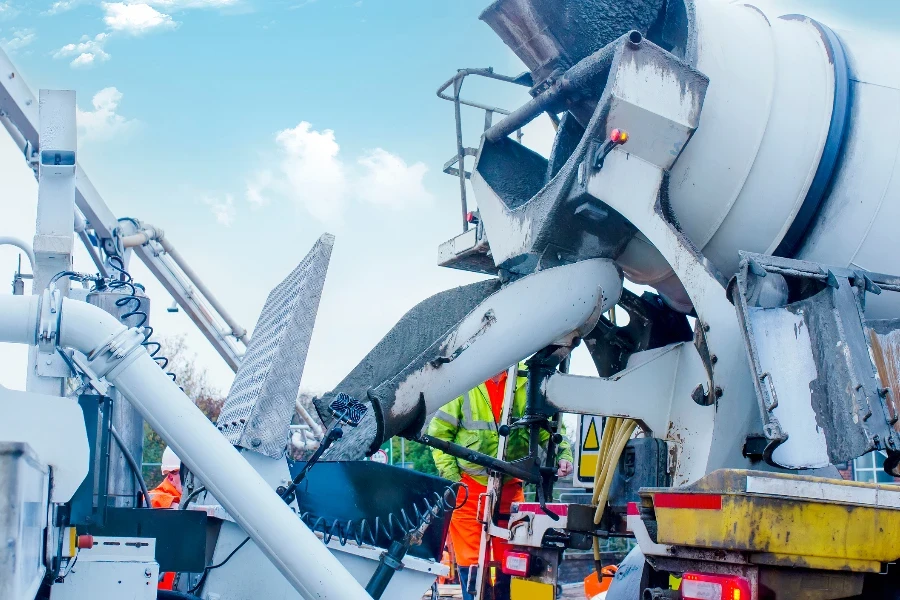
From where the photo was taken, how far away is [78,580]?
78.5 inches

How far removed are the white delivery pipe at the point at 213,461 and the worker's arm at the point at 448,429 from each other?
123 inches

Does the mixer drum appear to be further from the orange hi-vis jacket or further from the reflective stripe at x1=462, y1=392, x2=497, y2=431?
the orange hi-vis jacket

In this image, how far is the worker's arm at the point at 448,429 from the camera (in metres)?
5.21

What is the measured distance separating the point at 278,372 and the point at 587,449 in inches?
73.8

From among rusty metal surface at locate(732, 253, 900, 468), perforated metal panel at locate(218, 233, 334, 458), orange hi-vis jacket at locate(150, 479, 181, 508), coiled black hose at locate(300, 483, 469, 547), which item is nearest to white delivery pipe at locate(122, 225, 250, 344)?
orange hi-vis jacket at locate(150, 479, 181, 508)

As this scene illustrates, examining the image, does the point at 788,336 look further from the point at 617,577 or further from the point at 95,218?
the point at 95,218

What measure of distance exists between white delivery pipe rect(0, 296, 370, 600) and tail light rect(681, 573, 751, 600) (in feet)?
3.32

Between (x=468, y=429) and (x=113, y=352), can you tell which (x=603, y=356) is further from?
(x=113, y=352)

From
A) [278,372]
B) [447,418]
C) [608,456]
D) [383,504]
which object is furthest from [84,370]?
[447,418]

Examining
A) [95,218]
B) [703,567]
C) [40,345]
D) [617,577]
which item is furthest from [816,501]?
[95,218]

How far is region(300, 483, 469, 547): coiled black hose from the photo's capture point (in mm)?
2693

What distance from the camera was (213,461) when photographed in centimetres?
205

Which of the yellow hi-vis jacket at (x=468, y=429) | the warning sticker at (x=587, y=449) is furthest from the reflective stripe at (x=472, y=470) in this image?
the warning sticker at (x=587, y=449)

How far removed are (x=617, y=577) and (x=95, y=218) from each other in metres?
3.92
